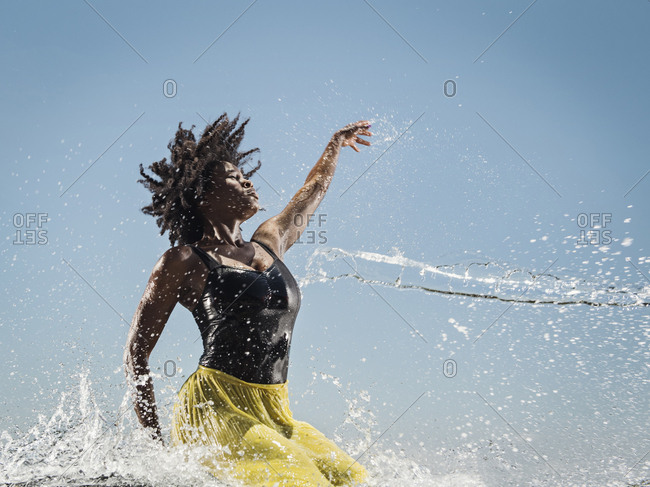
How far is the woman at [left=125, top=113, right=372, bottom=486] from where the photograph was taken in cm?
232

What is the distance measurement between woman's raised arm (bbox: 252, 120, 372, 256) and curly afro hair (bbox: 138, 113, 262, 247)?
1.36ft

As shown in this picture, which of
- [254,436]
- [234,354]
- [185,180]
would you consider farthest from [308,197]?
[254,436]

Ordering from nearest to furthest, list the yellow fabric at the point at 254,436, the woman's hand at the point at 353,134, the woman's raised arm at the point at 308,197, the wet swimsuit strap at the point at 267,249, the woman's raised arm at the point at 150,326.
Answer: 1. the yellow fabric at the point at 254,436
2. the woman's raised arm at the point at 150,326
3. the wet swimsuit strap at the point at 267,249
4. the woman's raised arm at the point at 308,197
5. the woman's hand at the point at 353,134

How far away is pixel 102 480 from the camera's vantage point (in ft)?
7.72

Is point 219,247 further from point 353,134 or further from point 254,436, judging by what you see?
point 353,134

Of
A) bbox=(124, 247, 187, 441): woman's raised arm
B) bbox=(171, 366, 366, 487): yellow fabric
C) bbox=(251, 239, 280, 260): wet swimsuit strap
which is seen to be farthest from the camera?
bbox=(251, 239, 280, 260): wet swimsuit strap

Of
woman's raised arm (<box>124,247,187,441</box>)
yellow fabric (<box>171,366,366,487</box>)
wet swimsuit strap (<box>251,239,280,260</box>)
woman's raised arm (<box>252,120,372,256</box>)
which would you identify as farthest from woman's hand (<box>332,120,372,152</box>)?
yellow fabric (<box>171,366,366,487</box>)

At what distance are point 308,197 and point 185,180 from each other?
0.82 metres

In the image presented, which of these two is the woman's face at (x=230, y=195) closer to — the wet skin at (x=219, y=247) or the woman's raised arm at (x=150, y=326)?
the wet skin at (x=219, y=247)

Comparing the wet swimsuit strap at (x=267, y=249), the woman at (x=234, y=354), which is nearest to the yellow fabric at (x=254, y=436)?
the woman at (x=234, y=354)

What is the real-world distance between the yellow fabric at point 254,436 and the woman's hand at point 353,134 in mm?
1927

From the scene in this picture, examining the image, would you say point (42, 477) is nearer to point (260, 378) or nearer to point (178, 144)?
point (260, 378)

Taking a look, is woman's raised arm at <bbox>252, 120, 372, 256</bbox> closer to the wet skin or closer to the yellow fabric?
the wet skin

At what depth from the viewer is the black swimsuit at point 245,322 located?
2559mm
